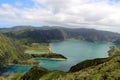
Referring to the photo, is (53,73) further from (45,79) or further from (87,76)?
(87,76)

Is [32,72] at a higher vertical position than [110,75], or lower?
lower

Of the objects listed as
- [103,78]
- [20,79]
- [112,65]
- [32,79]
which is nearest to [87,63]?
[32,79]

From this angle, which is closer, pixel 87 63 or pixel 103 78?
pixel 103 78

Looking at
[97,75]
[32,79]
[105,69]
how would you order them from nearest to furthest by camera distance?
1. [97,75]
2. [105,69]
3. [32,79]

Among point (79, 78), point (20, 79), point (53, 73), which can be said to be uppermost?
point (79, 78)

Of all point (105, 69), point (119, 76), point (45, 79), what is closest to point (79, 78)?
point (105, 69)

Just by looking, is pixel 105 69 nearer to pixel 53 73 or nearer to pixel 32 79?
pixel 53 73

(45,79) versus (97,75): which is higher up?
(97,75)

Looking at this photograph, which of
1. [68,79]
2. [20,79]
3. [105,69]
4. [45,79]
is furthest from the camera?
[20,79]

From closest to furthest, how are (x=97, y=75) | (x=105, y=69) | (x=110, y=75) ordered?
(x=110, y=75) < (x=97, y=75) < (x=105, y=69)
